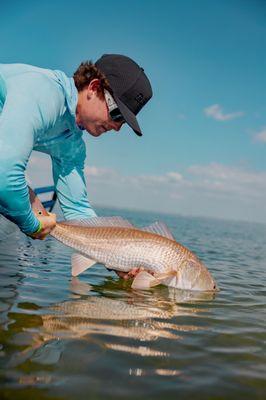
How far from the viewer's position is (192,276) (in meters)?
7.23

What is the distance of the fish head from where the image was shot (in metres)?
7.15

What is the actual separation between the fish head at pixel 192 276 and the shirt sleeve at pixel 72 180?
198 centimetres

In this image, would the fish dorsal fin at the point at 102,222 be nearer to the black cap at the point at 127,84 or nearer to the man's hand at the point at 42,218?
the man's hand at the point at 42,218

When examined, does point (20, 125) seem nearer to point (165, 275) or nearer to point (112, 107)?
point (112, 107)

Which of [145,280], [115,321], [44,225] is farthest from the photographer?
[145,280]

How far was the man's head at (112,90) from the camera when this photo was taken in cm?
525

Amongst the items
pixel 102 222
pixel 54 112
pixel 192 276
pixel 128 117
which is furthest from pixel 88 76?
pixel 192 276

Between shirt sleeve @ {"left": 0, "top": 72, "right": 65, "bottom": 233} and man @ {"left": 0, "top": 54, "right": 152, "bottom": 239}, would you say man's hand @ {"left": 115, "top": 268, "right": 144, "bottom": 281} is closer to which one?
man @ {"left": 0, "top": 54, "right": 152, "bottom": 239}

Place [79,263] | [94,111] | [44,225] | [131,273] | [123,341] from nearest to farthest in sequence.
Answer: [123,341] → [94,111] → [44,225] → [79,263] → [131,273]

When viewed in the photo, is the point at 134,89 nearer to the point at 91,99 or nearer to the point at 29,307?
the point at 91,99

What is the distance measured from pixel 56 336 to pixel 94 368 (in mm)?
794

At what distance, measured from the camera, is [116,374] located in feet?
11.5

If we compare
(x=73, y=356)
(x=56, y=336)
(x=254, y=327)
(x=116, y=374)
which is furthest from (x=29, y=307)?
(x=254, y=327)

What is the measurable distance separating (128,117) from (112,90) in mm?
405
